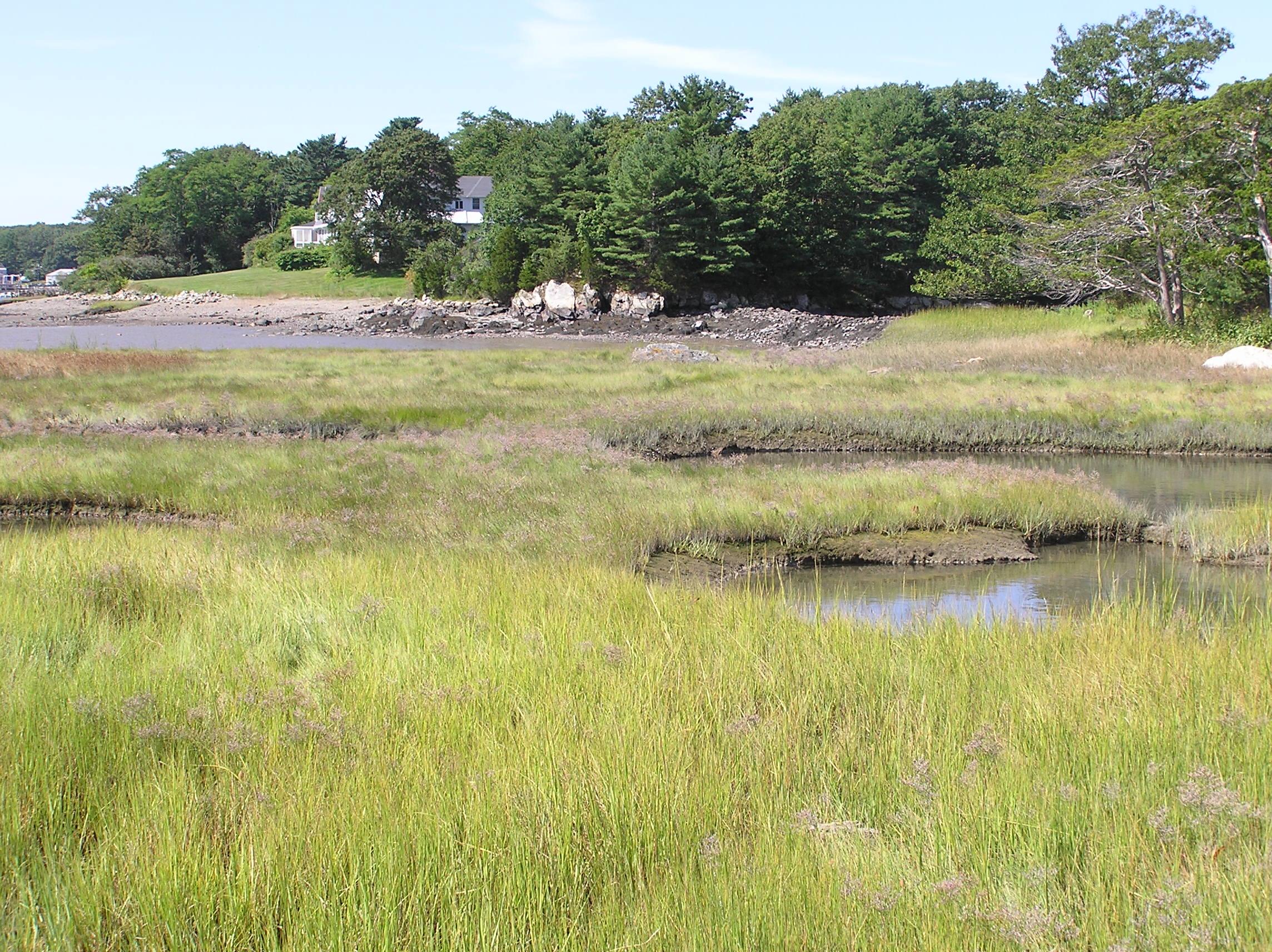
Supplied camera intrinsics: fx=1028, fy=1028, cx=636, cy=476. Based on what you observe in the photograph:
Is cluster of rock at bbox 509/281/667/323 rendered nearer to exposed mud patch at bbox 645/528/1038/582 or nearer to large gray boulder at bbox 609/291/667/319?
large gray boulder at bbox 609/291/667/319

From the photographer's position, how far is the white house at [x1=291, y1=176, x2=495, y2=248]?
117 meters

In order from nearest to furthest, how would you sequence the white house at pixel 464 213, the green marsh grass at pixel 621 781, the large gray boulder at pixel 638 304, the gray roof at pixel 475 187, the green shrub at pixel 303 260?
the green marsh grass at pixel 621 781 < the large gray boulder at pixel 638 304 < the green shrub at pixel 303 260 < the white house at pixel 464 213 < the gray roof at pixel 475 187

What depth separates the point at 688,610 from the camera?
26.2 ft

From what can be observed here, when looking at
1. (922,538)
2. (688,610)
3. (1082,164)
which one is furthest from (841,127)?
(688,610)

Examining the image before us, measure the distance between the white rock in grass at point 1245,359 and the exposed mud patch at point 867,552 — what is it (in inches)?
730

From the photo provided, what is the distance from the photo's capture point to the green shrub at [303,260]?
107812 mm

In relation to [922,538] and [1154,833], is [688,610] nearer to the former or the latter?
[1154,833]

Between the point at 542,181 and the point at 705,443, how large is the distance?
5773 cm

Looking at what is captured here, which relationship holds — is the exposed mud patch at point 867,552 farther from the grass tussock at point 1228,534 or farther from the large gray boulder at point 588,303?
the large gray boulder at point 588,303

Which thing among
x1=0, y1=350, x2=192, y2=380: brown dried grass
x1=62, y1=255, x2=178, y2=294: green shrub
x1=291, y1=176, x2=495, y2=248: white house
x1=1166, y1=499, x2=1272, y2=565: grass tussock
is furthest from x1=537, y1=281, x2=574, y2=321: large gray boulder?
x1=1166, y1=499, x2=1272, y2=565: grass tussock

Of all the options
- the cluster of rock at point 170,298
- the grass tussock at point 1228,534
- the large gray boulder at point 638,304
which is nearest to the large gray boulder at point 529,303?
the large gray boulder at point 638,304

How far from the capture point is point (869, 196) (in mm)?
76062

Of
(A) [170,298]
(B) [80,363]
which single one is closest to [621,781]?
(B) [80,363]

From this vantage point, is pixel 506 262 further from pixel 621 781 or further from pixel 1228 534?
pixel 621 781
